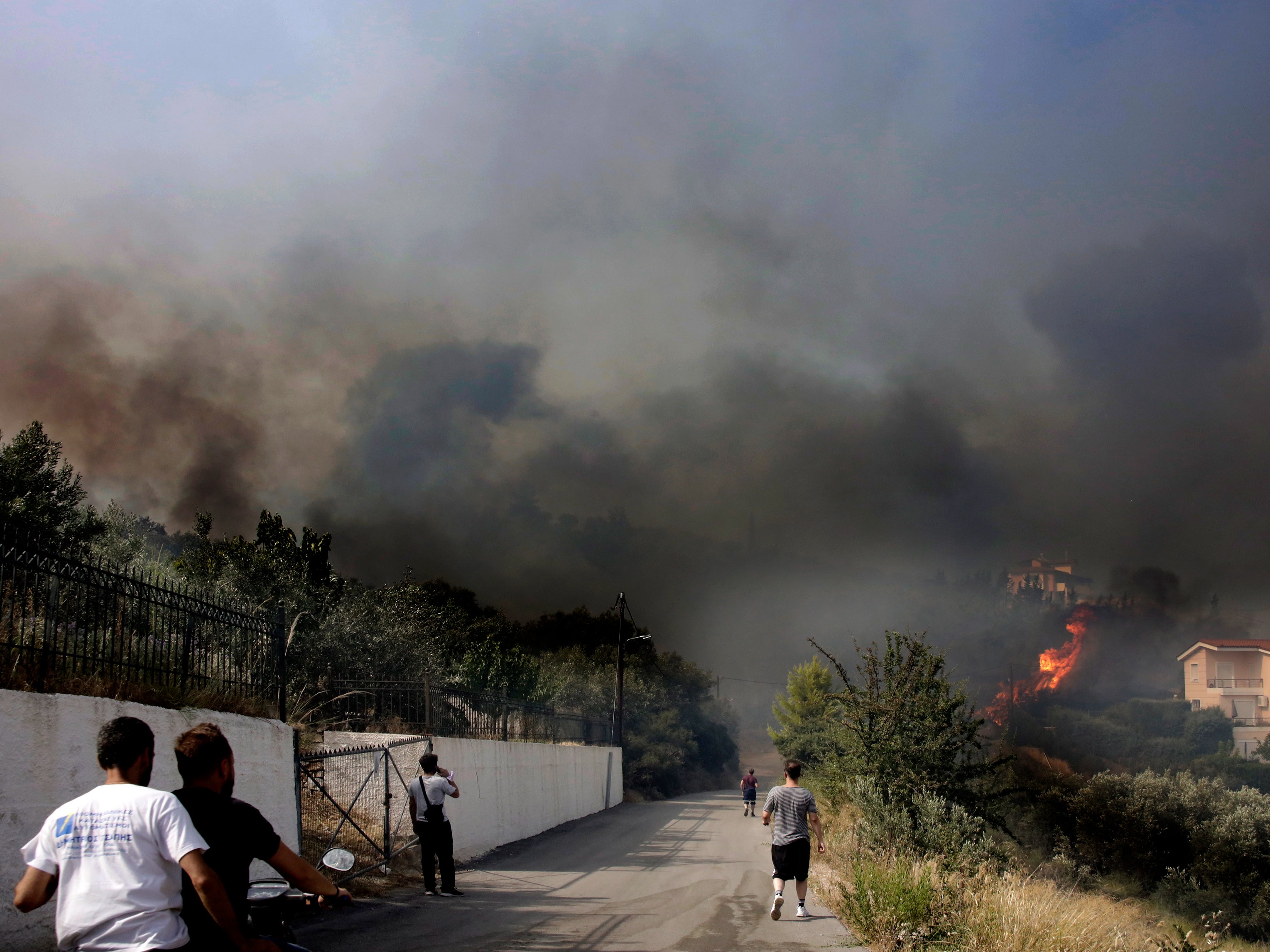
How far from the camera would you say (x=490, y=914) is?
34.3 ft

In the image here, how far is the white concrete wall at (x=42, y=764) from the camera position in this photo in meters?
6.73

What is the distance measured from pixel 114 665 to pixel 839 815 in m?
14.9

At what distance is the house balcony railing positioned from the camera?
8325 cm

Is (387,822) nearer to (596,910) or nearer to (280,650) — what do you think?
(280,650)

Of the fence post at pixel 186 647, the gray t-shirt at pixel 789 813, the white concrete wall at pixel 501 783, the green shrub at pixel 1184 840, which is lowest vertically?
the green shrub at pixel 1184 840

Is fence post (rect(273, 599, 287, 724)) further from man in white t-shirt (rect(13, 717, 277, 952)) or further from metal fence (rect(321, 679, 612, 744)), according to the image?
man in white t-shirt (rect(13, 717, 277, 952))

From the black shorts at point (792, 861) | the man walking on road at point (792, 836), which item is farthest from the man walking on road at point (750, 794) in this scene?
the black shorts at point (792, 861)

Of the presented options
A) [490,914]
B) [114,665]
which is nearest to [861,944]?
[490,914]

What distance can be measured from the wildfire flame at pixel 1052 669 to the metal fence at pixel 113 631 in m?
72.8

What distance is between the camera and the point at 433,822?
456 inches

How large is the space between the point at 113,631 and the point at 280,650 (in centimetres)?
356

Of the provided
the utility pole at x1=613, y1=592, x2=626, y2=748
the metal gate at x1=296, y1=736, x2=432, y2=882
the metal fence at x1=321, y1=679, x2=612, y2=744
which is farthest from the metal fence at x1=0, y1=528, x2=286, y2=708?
the utility pole at x1=613, y1=592, x2=626, y2=748

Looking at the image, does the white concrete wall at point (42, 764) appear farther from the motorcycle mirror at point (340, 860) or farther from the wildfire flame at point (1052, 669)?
the wildfire flame at point (1052, 669)

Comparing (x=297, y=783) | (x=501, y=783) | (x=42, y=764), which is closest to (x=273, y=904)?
(x=42, y=764)
